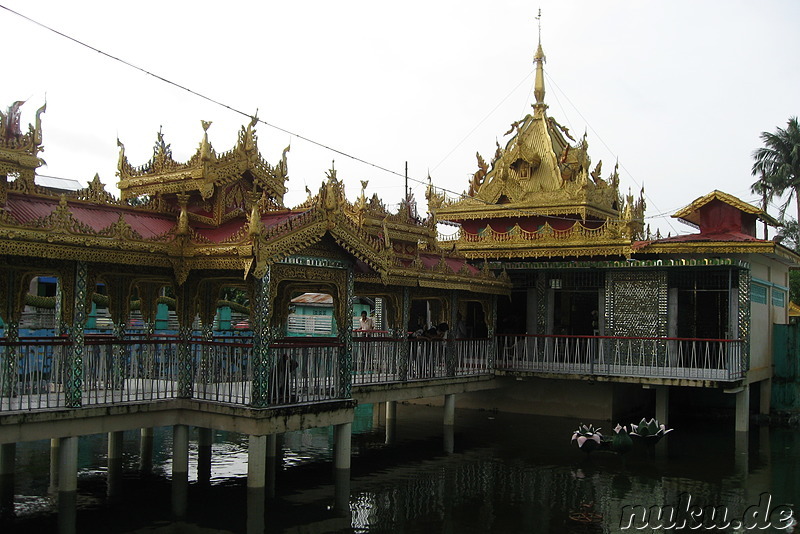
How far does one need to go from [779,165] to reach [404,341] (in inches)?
1265

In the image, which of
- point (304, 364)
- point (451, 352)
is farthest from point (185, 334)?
point (451, 352)

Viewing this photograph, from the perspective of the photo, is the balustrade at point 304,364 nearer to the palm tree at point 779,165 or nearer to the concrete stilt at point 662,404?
the concrete stilt at point 662,404

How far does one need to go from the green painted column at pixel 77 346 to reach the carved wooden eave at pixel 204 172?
2805mm

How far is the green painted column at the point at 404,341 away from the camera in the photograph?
1814cm

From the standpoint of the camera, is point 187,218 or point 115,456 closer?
point 187,218

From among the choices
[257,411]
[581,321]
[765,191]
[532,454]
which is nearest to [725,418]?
[581,321]

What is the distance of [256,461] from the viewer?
13.0m

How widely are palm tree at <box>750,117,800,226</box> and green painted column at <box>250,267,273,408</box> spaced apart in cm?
3594

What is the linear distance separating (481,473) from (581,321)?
791cm

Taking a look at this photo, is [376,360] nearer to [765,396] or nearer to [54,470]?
[54,470]

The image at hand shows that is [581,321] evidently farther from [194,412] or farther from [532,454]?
[194,412]

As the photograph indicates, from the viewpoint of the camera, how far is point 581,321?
22.9 meters

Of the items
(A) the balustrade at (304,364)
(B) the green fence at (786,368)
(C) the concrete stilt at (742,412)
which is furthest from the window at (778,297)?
(C) the concrete stilt at (742,412)

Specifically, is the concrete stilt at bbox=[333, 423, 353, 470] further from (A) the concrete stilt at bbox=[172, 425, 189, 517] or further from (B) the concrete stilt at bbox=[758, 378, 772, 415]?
(B) the concrete stilt at bbox=[758, 378, 772, 415]
